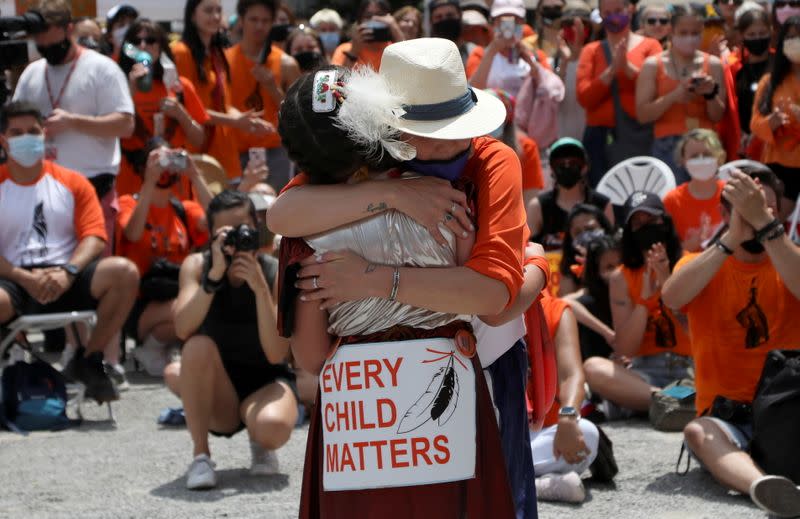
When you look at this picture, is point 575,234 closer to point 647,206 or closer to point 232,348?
point 647,206

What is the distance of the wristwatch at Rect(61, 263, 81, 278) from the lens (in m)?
7.14

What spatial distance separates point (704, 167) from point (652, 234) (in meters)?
1.20

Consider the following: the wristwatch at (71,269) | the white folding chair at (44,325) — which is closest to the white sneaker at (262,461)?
the white folding chair at (44,325)

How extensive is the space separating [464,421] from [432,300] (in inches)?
12.1

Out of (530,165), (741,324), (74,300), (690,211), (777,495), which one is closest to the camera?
(777,495)

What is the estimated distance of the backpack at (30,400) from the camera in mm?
6613

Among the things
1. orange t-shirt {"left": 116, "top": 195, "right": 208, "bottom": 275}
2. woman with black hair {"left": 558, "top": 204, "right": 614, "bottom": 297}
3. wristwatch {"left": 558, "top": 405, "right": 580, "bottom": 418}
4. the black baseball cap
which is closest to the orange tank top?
woman with black hair {"left": 558, "top": 204, "right": 614, "bottom": 297}

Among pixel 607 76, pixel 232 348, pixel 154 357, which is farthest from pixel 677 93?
pixel 232 348

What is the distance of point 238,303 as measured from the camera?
18.7ft

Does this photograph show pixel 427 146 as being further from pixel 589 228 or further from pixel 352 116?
pixel 589 228

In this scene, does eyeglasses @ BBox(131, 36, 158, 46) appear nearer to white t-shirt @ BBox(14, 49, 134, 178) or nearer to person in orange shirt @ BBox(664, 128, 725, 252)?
white t-shirt @ BBox(14, 49, 134, 178)

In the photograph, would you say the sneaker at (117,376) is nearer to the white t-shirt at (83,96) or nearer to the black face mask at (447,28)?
the white t-shirt at (83,96)

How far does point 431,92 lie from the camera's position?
2.79 m

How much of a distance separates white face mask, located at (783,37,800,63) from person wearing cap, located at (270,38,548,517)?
5461 millimetres
